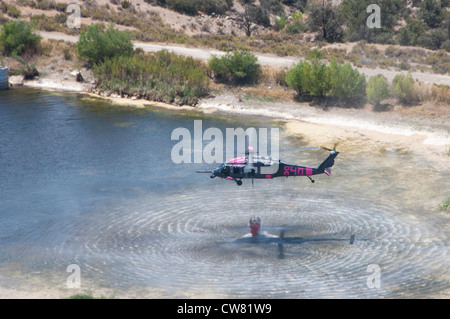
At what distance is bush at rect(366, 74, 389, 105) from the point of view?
43.3 m

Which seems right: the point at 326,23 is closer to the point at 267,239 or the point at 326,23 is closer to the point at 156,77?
the point at 156,77

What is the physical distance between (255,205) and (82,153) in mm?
12887

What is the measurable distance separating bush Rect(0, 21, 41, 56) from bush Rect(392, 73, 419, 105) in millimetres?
35117

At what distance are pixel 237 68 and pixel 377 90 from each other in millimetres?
12666

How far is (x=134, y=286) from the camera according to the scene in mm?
20016

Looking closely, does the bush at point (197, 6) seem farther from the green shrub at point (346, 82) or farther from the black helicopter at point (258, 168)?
the black helicopter at point (258, 168)

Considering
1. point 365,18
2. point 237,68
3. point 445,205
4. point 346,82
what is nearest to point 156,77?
point 237,68

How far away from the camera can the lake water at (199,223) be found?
2048cm

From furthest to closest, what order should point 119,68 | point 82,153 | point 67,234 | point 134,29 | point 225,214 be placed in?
point 134,29 → point 119,68 → point 82,153 → point 225,214 → point 67,234

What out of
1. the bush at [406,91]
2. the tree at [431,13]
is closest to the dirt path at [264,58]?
the bush at [406,91]

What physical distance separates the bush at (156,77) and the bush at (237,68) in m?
1.63

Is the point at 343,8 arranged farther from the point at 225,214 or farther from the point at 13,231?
the point at 13,231

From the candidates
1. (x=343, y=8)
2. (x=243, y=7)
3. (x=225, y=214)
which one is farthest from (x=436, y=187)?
(x=243, y=7)
